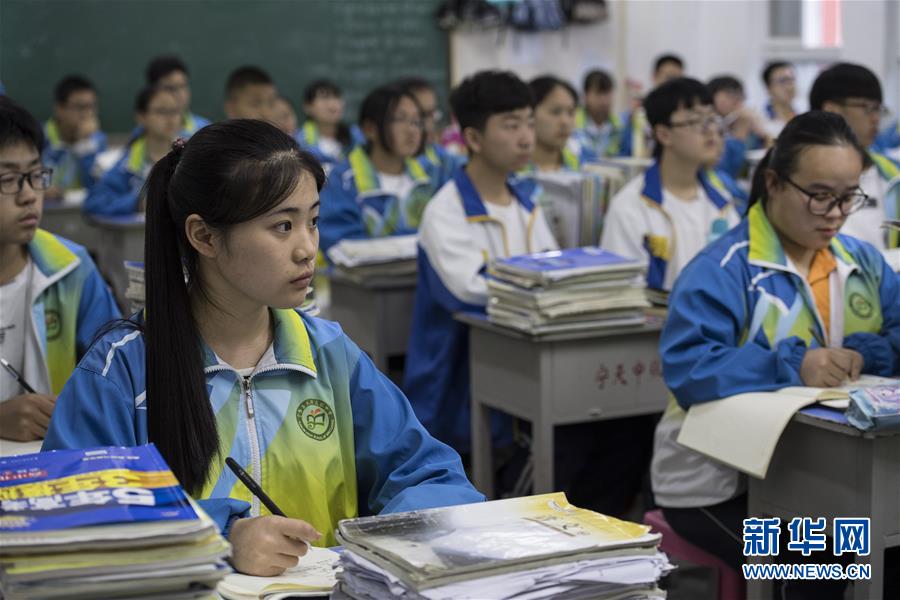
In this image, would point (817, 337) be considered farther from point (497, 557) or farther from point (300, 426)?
point (497, 557)

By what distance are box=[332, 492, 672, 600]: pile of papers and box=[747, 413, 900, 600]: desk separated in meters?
0.97

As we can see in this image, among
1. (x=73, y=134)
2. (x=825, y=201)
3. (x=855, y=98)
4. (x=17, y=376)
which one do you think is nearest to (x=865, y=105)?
(x=855, y=98)

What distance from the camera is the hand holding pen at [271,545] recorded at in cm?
147

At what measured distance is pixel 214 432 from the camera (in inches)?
65.9

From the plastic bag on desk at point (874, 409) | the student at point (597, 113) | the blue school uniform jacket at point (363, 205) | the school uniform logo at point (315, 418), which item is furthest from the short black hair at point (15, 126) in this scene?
the student at point (597, 113)

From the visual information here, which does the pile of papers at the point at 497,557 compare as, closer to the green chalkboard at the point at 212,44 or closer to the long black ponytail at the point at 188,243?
the long black ponytail at the point at 188,243

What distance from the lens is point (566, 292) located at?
3.18m

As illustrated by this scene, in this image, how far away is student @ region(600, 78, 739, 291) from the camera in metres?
3.92

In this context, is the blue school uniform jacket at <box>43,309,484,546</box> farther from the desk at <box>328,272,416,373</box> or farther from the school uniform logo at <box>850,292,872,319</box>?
the desk at <box>328,272,416,373</box>

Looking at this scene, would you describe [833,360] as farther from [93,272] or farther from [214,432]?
[93,272]

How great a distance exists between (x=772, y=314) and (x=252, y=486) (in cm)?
138

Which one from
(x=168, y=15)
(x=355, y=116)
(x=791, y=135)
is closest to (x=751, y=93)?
(x=355, y=116)

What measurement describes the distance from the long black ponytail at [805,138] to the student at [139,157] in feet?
11.8

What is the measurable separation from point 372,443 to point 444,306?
1.91 metres
